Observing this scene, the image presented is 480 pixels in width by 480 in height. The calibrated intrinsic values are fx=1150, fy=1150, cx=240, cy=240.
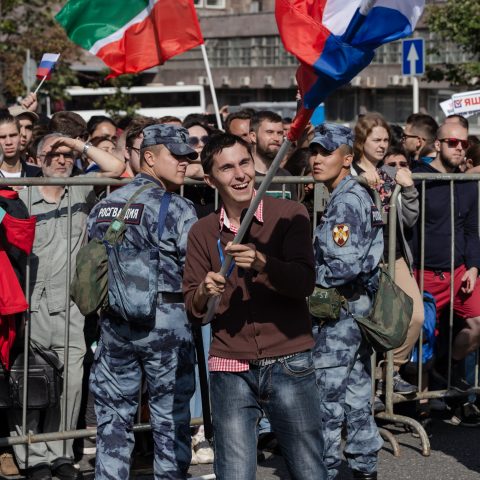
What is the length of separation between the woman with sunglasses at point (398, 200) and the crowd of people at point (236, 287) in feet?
0.05

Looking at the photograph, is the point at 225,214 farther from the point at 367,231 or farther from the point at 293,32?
the point at 367,231

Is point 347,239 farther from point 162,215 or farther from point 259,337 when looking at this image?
point 259,337

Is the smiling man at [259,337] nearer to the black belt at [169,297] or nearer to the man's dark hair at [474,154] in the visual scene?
the black belt at [169,297]

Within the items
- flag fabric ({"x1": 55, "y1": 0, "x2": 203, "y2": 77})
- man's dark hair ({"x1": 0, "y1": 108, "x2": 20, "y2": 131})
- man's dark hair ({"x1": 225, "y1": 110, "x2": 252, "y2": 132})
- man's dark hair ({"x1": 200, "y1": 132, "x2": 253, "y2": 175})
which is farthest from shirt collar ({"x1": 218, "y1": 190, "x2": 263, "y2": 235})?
man's dark hair ({"x1": 225, "y1": 110, "x2": 252, "y2": 132})

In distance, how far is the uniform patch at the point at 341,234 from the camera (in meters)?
6.21

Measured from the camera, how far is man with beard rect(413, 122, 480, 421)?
8.31 m

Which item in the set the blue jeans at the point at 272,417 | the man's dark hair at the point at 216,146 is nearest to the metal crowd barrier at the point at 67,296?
the man's dark hair at the point at 216,146

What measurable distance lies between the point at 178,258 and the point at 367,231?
1.10m

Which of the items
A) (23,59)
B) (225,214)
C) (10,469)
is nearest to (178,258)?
(225,214)

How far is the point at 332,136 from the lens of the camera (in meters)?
6.36

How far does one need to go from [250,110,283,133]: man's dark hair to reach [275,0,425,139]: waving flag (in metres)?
4.43

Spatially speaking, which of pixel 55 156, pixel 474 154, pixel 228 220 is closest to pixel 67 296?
pixel 55 156

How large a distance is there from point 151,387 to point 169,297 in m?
0.48

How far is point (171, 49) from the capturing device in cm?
869
